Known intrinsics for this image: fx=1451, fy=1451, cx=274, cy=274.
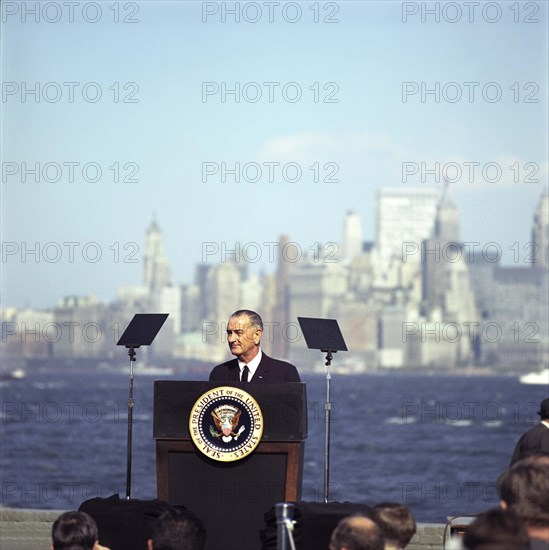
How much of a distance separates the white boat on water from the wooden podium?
372 ft

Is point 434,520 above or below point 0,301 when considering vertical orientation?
below

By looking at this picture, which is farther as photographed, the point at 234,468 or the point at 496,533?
the point at 234,468

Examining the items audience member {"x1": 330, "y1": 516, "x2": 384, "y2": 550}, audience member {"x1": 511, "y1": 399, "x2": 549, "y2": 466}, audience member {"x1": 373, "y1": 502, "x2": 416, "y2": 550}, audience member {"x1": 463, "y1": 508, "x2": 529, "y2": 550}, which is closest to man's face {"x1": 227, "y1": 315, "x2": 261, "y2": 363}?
audience member {"x1": 511, "y1": 399, "x2": 549, "y2": 466}

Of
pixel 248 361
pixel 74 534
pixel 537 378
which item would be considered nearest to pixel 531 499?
pixel 74 534

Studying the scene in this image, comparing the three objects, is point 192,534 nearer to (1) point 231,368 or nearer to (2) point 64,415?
(1) point 231,368

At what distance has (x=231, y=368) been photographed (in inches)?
310

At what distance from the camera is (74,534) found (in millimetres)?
5434

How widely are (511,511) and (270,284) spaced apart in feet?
490

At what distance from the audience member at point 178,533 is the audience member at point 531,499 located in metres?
1.12

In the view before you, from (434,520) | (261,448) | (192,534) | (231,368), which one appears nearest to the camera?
(192,534)

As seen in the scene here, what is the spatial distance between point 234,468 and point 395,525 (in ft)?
6.40

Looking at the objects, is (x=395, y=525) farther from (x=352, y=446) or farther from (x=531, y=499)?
(x=352, y=446)

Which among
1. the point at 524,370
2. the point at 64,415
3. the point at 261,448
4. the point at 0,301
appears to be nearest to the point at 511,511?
the point at 261,448

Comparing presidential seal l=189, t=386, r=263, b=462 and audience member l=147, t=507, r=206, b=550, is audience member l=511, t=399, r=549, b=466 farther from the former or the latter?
audience member l=147, t=507, r=206, b=550
